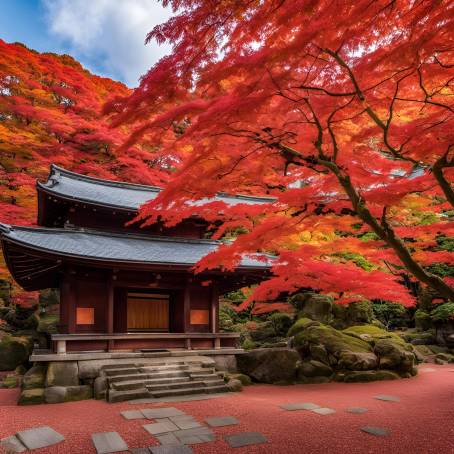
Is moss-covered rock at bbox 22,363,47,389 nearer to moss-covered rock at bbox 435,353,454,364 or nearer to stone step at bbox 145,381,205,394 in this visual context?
stone step at bbox 145,381,205,394

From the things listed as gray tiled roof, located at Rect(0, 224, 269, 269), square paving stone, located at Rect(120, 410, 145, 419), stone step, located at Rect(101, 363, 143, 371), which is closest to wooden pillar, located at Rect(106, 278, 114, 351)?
gray tiled roof, located at Rect(0, 224, 269, 269)

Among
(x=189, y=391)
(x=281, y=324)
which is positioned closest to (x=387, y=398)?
(x=189, y=391)

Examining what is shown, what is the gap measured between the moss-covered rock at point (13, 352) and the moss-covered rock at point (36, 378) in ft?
19.3

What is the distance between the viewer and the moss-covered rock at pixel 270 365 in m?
11.6

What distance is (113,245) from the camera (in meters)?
12.5

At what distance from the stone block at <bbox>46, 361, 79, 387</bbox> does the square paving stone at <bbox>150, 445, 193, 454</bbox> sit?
535cm

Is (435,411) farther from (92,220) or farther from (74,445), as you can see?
(92,220)

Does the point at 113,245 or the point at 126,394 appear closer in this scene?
the point at 126,394

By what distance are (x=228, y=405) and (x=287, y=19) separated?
7.45 m

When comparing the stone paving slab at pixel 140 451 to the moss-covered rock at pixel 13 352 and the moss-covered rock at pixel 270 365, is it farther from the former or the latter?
the moss-covered rock at pixel 13 352

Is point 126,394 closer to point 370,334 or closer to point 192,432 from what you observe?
point 192,432

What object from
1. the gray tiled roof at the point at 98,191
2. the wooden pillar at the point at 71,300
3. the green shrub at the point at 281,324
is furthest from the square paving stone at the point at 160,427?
the green shrub at the point at 281,324

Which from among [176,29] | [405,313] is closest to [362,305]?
[405,313]

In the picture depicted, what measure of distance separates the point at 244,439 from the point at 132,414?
2.60 m
